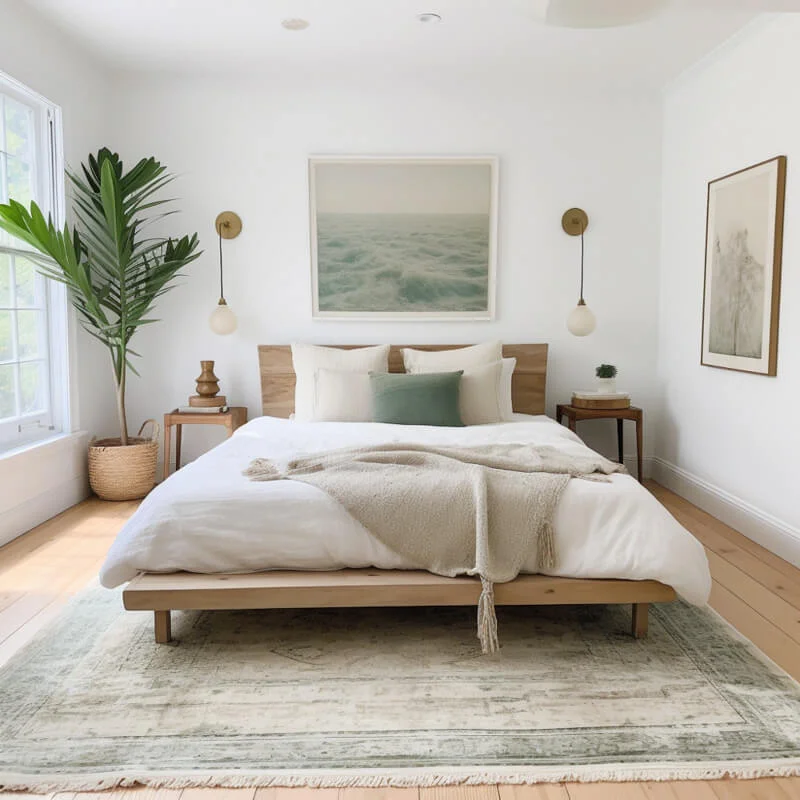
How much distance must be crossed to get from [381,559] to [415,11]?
274 centimetres

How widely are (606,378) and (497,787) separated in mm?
3481

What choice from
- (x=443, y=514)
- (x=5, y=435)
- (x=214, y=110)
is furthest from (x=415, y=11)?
(x=5, y=435)

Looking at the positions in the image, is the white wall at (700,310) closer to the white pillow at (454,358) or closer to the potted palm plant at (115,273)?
the white pillow at (454,358)

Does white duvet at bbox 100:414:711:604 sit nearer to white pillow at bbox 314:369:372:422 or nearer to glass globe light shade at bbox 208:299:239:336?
white pillow at bbox 314:369:372:422

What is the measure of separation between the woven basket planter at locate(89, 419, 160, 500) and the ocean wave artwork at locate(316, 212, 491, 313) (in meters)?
1.48

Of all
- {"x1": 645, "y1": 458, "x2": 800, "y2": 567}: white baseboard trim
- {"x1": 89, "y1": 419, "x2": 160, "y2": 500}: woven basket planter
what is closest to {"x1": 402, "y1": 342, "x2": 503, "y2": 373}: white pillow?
{"x1": 645, "y1": 458, "x2": 800, "y2": 567}: white baseboard trim

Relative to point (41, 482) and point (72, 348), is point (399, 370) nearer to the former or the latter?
point (72, 348)

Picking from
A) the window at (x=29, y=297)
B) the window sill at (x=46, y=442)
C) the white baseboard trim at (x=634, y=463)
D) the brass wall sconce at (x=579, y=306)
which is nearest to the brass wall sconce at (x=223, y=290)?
the window at (x=29, y=297)

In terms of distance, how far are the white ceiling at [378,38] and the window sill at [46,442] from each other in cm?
220

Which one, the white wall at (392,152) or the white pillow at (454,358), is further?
the white wall at (392,152)

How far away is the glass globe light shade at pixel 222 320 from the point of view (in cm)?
503

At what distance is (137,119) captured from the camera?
17.0ft

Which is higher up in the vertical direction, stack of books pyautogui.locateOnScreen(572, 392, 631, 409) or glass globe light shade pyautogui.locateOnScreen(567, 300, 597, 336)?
glass globe light shade pyautogui.locateOnScreen(567, 300, 597, 336)

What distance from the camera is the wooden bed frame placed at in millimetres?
2648
